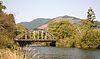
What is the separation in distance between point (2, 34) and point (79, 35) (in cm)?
5777

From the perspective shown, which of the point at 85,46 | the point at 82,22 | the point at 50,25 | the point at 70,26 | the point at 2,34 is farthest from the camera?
the point at 50,25

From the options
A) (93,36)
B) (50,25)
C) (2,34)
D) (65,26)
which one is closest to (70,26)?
(65,26)

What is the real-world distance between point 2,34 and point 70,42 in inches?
2249

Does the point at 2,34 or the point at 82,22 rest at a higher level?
the point at 2,34

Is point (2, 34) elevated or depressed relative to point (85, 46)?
elevated

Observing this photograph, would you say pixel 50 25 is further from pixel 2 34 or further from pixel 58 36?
pixel 2 34

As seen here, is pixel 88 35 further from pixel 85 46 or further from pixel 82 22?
pixel 82 22

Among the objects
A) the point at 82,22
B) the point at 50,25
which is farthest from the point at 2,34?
the point at 50,25

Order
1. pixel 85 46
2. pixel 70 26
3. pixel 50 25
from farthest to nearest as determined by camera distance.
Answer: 1. pixel 50 25
2. pixel 70 26
3. pixel 85 46

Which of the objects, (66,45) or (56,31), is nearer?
(66,45)

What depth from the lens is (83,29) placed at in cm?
7781

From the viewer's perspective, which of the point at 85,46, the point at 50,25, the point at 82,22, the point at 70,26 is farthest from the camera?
the point at 50,25

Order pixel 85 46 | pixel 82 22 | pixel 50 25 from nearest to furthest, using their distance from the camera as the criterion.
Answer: pixel 85 46 → pixel 82 22 → pixel 50 25

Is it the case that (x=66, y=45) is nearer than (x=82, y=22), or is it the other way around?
(x=66, y=45)
